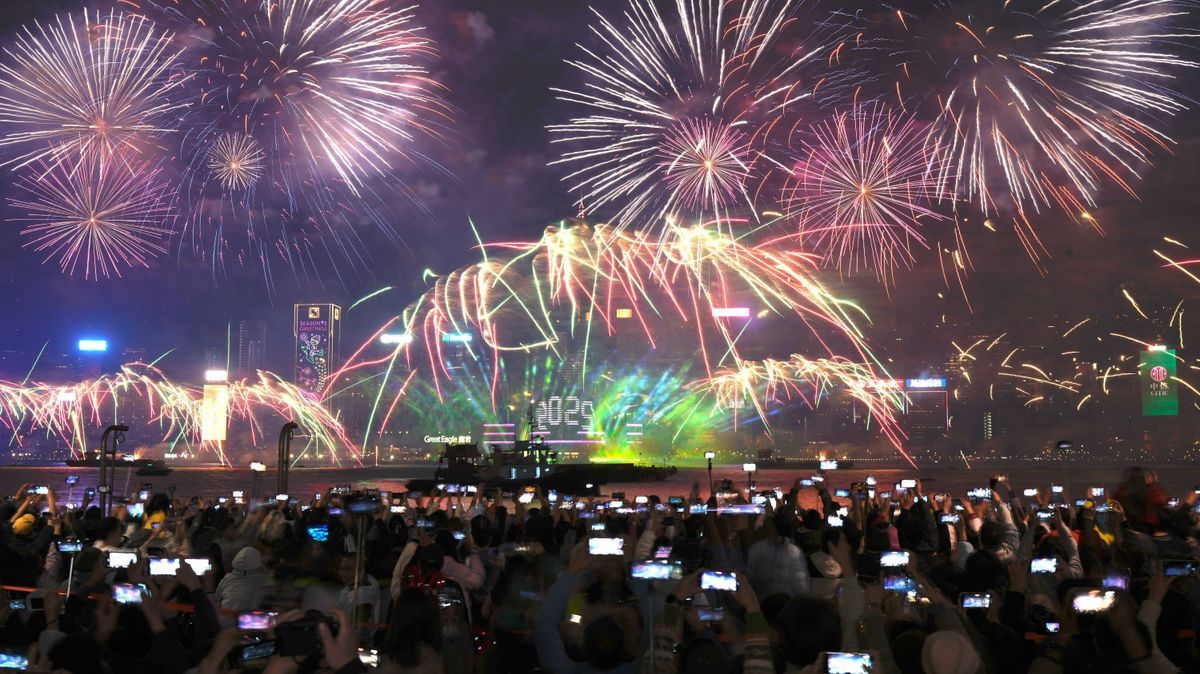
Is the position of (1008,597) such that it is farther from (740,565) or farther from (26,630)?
(26,630)

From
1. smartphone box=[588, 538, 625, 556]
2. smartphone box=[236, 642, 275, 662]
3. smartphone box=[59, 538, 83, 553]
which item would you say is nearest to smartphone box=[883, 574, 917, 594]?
smartphone box=[588, 538, 625, 556]

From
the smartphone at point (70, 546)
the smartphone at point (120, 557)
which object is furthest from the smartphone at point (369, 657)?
the smartphone at point (70, 546)

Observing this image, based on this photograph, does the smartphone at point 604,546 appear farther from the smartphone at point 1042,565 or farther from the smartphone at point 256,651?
the smartphone at point 256,651

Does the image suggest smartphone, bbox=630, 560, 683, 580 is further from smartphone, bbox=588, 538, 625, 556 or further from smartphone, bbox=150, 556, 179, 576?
smartphone, bbox=150, 556, 179, 576

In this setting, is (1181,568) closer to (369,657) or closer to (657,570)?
(657,570)

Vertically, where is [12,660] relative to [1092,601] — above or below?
above

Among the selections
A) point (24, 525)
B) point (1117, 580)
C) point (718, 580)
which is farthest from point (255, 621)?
point (24, 525)
